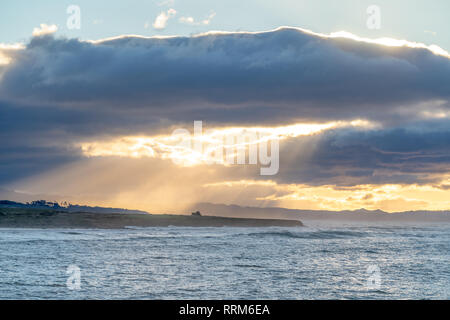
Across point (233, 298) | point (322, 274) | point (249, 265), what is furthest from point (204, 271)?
point (233, 298)

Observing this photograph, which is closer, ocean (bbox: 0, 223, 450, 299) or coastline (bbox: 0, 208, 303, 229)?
ocean (bbox: 0, 223, 450, 299)

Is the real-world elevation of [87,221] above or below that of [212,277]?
below

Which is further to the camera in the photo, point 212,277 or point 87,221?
point 87,221

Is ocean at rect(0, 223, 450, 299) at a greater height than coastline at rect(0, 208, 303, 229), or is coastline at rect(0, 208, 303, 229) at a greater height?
ocean at rect(0, 223, 450, 299)

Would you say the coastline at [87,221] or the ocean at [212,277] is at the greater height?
the ocean at [212,277]

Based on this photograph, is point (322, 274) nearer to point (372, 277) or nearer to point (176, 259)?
point (372, 277)

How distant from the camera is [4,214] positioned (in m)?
110

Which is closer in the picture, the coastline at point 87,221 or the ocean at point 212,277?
the ocean at point 212,277
